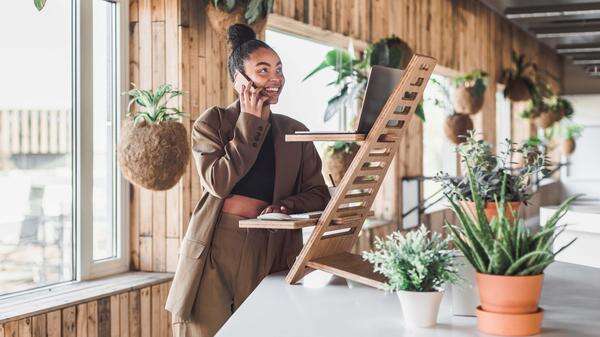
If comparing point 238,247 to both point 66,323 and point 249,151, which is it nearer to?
point 249,151

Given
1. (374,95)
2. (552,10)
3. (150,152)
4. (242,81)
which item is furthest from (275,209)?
(552,10)

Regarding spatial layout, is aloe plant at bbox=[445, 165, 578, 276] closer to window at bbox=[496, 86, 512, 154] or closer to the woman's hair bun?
the woman's hair bun

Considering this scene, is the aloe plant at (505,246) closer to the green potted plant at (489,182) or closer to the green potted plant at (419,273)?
the green potted plant at (419,273)

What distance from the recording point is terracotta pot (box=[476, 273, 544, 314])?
1630mm

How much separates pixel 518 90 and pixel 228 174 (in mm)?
8356

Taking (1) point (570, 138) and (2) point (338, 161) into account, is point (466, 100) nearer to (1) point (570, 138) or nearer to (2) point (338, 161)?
(2) point (338, 161)

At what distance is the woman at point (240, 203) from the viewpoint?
2.69 m

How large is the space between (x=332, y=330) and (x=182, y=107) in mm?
2450

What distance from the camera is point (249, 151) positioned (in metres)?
2.64

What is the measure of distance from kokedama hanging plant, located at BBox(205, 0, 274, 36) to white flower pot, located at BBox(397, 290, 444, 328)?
252 centimetres

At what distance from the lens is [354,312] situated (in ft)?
6.43

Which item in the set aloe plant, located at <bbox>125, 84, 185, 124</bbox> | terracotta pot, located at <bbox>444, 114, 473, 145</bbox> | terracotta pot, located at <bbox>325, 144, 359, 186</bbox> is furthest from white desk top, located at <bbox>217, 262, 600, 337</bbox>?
terracotta pot, located at <bbox>444, 114, 473, 145</bbox>

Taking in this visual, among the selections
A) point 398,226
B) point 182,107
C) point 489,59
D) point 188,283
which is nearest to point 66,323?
point 188,283

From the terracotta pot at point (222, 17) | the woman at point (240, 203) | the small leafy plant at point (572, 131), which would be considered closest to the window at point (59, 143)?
the terracotta pot at point (222, 17)
